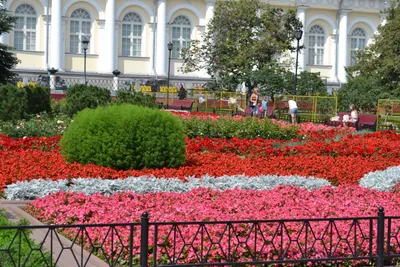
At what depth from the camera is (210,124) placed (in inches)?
802

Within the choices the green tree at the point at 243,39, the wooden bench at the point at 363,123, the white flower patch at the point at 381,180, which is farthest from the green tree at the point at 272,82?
the white flower patch at the point at 381,180

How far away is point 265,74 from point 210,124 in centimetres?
1679

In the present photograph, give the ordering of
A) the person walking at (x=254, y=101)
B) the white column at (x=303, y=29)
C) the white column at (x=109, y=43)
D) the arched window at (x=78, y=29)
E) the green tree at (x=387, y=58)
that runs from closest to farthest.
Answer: the person walking at (x=254, y=101)
the green tree at (x=387, y=58)
the arched window at (x=78, y=29)
the white column at (x=109, y=43)
the white column at (x=303, y=29)

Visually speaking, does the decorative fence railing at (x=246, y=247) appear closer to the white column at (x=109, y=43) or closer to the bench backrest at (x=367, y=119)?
the bench backrest at (x=367, y=119)

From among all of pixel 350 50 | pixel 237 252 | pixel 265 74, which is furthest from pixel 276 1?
pixel 237 252

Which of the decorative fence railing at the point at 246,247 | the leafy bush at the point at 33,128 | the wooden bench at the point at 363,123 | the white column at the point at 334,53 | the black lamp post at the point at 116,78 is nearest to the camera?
the decorative fence railing at the point at 246,247

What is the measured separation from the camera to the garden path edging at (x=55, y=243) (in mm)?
7090

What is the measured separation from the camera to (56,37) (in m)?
42.8

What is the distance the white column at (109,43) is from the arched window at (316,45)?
1223 centimetres

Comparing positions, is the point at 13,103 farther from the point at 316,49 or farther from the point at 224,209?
the point at 316,49

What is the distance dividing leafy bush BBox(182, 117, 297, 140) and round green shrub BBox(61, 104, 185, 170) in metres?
7.04

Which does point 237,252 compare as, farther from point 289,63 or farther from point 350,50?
point 350,50

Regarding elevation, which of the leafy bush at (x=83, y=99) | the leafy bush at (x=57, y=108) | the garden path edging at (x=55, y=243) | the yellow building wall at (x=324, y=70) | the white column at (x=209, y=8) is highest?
the white column at (x=209, y=8)

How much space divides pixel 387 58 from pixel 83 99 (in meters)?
16.0
